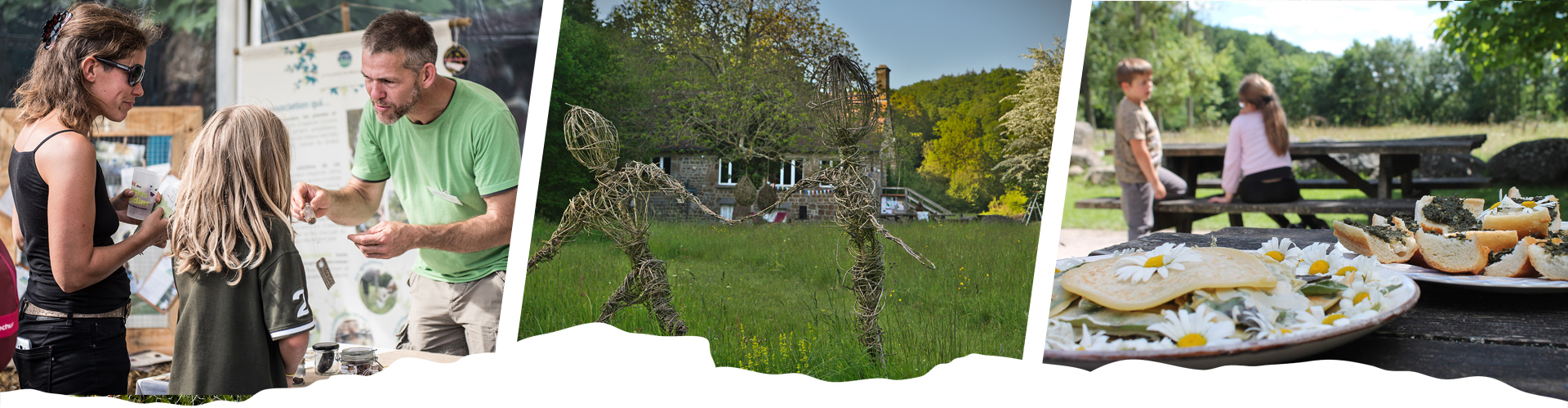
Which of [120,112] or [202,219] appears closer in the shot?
[202,219]

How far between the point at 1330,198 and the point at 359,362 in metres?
4.90

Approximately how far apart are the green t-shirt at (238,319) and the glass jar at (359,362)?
0.31 meters

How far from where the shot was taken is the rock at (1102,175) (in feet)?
26.7

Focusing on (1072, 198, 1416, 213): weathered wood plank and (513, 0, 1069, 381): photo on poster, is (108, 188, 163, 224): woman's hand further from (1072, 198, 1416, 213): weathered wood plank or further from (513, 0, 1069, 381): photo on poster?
(1072, 198, 1416, 213): weathered wood plank

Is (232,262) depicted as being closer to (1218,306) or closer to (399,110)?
(399,110)

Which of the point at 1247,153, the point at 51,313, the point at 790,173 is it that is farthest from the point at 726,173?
the point at 1247,153

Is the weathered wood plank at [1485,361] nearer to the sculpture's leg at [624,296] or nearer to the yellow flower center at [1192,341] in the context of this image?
the yellow flower center at [1192,341]

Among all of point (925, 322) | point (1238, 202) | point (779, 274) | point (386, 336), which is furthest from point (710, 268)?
point (1238, 202)

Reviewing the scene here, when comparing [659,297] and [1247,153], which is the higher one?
[1247,153]

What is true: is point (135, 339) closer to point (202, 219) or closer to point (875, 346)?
point (202, 219)

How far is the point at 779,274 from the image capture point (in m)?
3.14

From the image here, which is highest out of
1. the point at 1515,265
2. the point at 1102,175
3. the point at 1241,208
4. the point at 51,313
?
the point at 1102,175

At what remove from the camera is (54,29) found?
8.02 feet

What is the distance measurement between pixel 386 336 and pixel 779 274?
Result: 1613mm
